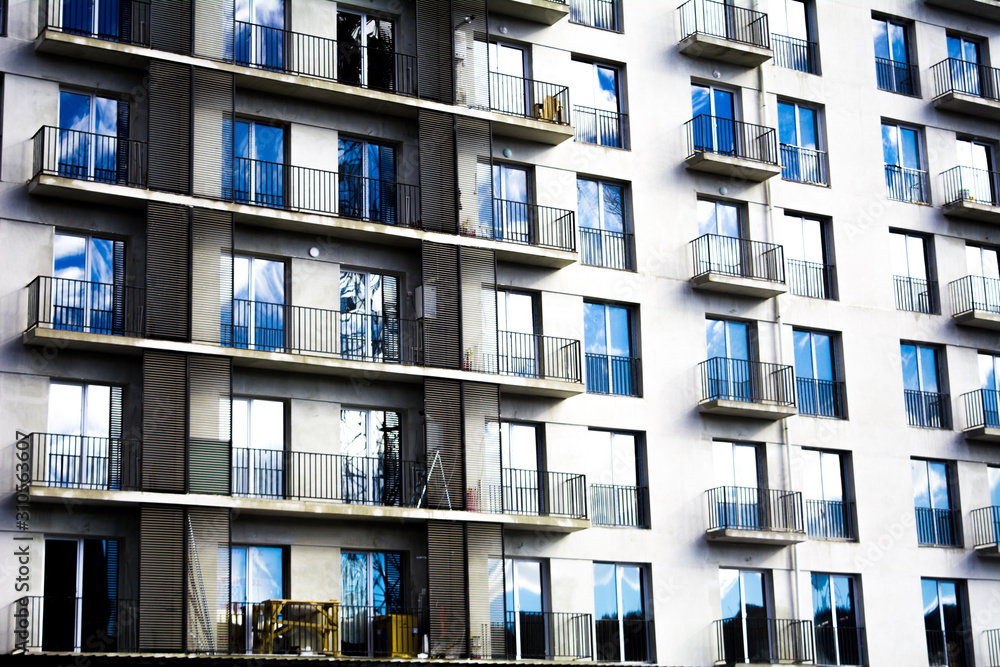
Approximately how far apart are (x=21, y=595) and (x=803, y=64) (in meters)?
26.4

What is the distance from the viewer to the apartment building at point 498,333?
30203mm

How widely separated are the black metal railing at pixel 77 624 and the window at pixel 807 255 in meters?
20.3

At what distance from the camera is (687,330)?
3750cm

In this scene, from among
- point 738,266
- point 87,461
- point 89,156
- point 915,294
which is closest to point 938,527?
point 915,294

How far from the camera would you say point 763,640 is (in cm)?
3622

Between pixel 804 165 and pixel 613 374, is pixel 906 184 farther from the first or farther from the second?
pixel 613 374

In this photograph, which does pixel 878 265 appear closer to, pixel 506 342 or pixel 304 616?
pixel 506 342

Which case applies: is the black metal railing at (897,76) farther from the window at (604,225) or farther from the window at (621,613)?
the window at (621,613)

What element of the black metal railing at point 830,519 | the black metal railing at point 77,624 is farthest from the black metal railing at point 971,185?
the black metal railing at point 77,624

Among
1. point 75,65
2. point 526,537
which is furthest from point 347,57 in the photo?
point 526,537

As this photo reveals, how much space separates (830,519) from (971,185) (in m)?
12.4

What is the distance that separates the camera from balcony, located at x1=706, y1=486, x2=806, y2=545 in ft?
118

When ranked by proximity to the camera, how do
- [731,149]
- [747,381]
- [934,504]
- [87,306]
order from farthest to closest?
[934,504]
[731,149]
[747,381]
[87,306]

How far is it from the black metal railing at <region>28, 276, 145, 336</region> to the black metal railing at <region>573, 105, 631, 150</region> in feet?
42.1
